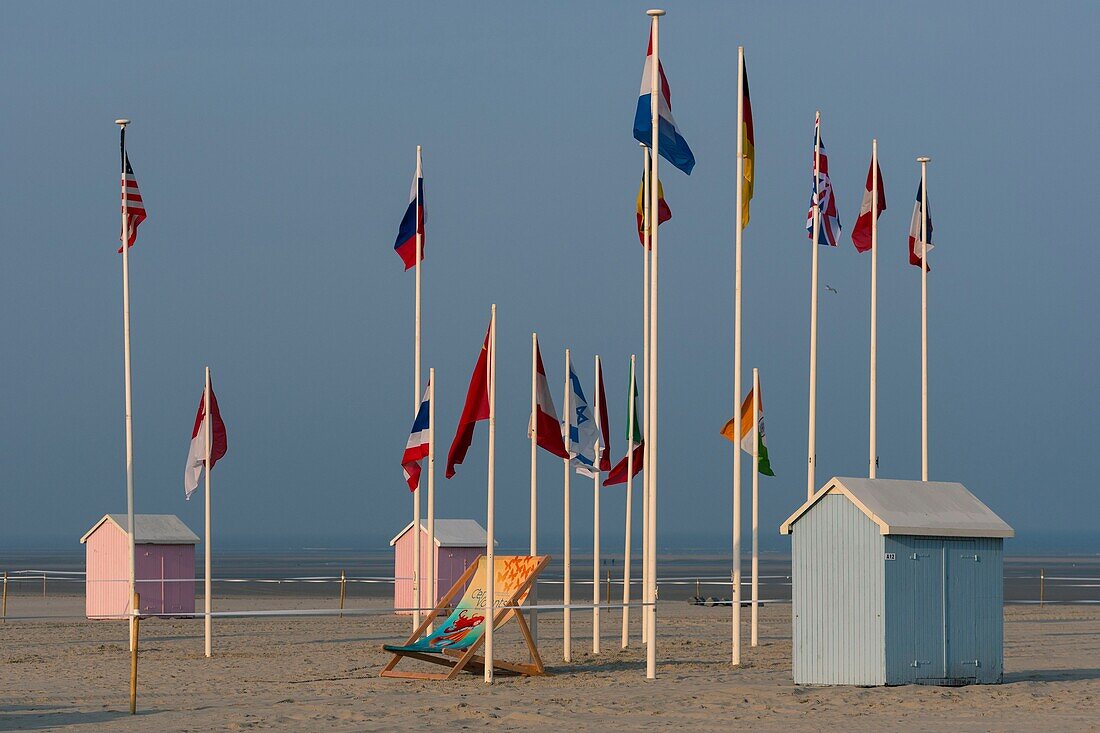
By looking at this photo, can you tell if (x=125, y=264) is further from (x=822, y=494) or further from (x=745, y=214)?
(x=822, y=494)

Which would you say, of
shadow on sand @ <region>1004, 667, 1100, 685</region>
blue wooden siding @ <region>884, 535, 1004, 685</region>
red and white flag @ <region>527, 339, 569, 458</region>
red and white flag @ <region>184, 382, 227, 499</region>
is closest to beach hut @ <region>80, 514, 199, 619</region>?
red and white flag @ <region>184, 382, 227, 499</region>

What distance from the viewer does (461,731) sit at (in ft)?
51.4

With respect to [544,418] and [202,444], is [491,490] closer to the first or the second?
[544,418]

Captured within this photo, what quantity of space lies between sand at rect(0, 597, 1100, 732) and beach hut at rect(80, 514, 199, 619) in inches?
188

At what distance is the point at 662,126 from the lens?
20094 millimetres

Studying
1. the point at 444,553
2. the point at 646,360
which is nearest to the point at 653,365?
the point at 646,360

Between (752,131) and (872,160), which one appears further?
(872,160)

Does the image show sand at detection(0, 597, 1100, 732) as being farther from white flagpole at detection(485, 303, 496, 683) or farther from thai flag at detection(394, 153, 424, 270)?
thai flag at detection(394, 153, 424, 270)

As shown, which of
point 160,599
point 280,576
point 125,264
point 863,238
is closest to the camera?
point 125,264

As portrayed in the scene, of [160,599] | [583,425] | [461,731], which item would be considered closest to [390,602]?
[160,599]

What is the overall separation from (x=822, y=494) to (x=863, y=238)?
7.41m

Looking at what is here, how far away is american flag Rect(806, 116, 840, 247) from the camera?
78.4 ft

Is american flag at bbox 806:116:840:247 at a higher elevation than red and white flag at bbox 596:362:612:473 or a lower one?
higher

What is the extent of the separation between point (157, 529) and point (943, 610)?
67.2 feet
